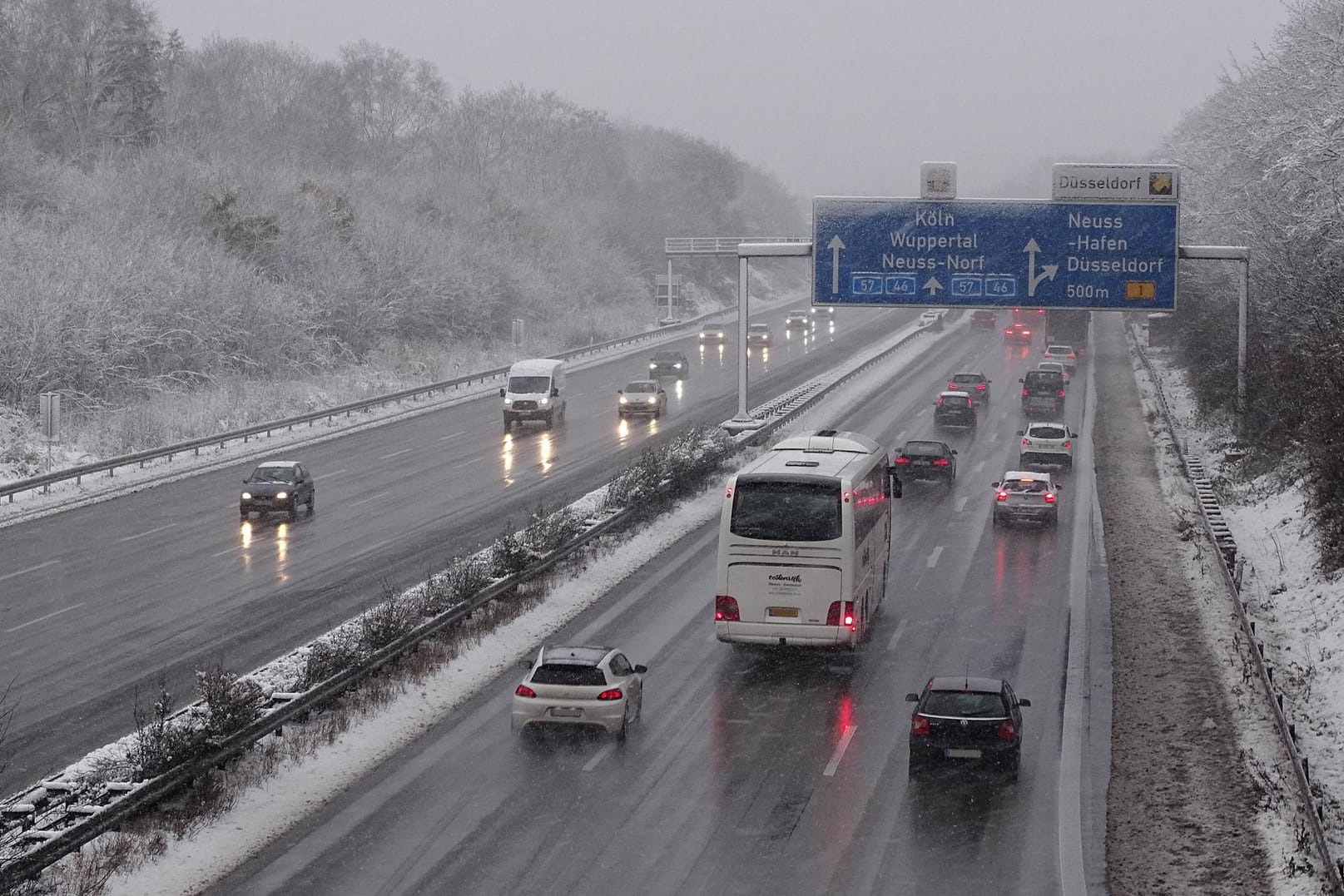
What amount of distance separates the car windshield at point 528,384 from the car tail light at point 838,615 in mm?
35162

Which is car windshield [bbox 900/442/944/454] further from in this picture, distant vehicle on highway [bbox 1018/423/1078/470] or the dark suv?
the dark suv

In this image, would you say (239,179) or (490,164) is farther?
(490,164)

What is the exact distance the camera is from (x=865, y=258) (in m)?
39.0

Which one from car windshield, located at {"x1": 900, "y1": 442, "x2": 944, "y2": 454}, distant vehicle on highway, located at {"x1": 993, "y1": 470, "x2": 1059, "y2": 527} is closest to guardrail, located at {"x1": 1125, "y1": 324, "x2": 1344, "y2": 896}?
distant vehicle on highway, located at {"x1": 993, "y1": 470, "x2": 1059, "y2": 527}

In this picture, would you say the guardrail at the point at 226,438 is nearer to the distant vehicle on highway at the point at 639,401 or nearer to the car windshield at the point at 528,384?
the car windshield at the point at 528,384

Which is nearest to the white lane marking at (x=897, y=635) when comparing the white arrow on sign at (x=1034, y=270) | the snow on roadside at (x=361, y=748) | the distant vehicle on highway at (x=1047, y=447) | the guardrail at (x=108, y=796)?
the snow on roadside at (x=361, y=748)

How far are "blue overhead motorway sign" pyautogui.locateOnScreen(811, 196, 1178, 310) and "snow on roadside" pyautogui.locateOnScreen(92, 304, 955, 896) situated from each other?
30.0 ft

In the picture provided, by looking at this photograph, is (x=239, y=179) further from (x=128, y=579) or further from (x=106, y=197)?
(x=128, y=579)

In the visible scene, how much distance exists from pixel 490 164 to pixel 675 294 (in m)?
49.7

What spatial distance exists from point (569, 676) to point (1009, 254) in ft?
70.6

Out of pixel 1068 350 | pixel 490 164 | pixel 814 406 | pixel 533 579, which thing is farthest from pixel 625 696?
pixel 490 164

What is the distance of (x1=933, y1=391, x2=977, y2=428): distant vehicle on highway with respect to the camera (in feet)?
191

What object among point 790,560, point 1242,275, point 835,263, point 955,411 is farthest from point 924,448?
point 790,560

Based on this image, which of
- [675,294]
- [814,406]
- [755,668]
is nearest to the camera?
[755,668]
